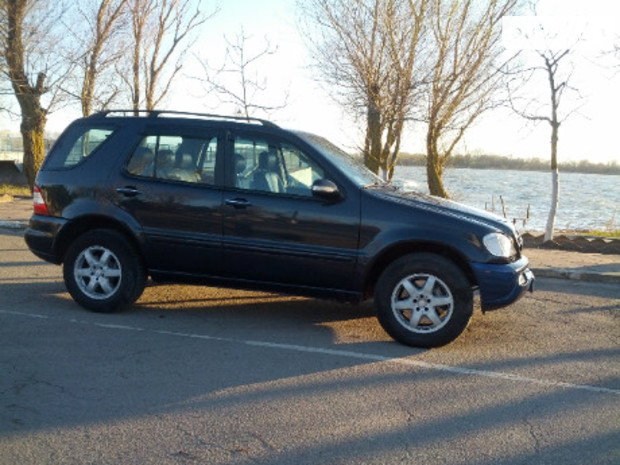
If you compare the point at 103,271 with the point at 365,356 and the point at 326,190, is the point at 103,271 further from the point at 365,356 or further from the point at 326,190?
the point at 365,356

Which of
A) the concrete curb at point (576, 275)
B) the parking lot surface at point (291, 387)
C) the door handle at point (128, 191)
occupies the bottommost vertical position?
the parking lot surface at point (291, 387)

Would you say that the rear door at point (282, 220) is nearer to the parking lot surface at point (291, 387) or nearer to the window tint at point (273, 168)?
the window tint at point (273, 168)

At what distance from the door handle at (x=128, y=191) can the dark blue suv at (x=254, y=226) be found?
0.02m

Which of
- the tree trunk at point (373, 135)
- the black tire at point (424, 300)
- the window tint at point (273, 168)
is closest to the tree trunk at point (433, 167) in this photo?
the tree trunk at point (373, 135)

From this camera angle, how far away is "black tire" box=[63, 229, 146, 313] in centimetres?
607

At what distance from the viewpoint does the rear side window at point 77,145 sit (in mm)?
6336

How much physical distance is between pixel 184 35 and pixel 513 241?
12829 mm

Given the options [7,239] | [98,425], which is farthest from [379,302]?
[7,239]

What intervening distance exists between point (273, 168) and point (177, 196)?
97 centimetres

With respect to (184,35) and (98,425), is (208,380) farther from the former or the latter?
(184,35)

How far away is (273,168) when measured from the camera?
581cm

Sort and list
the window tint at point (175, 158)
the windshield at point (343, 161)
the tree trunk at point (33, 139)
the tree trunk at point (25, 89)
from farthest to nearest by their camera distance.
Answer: the tree trunk at point (33, 139), the tree trunk at point (25, 89), the window tint at point (175, 158), the windshield at point (343, 161)

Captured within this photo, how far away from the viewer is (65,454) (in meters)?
3.34

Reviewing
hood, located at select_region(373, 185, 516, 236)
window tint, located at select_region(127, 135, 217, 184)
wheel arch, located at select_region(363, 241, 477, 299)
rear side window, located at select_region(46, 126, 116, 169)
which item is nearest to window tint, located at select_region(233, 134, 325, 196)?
window tint, located at select_region(127, 135, 217, 184)
